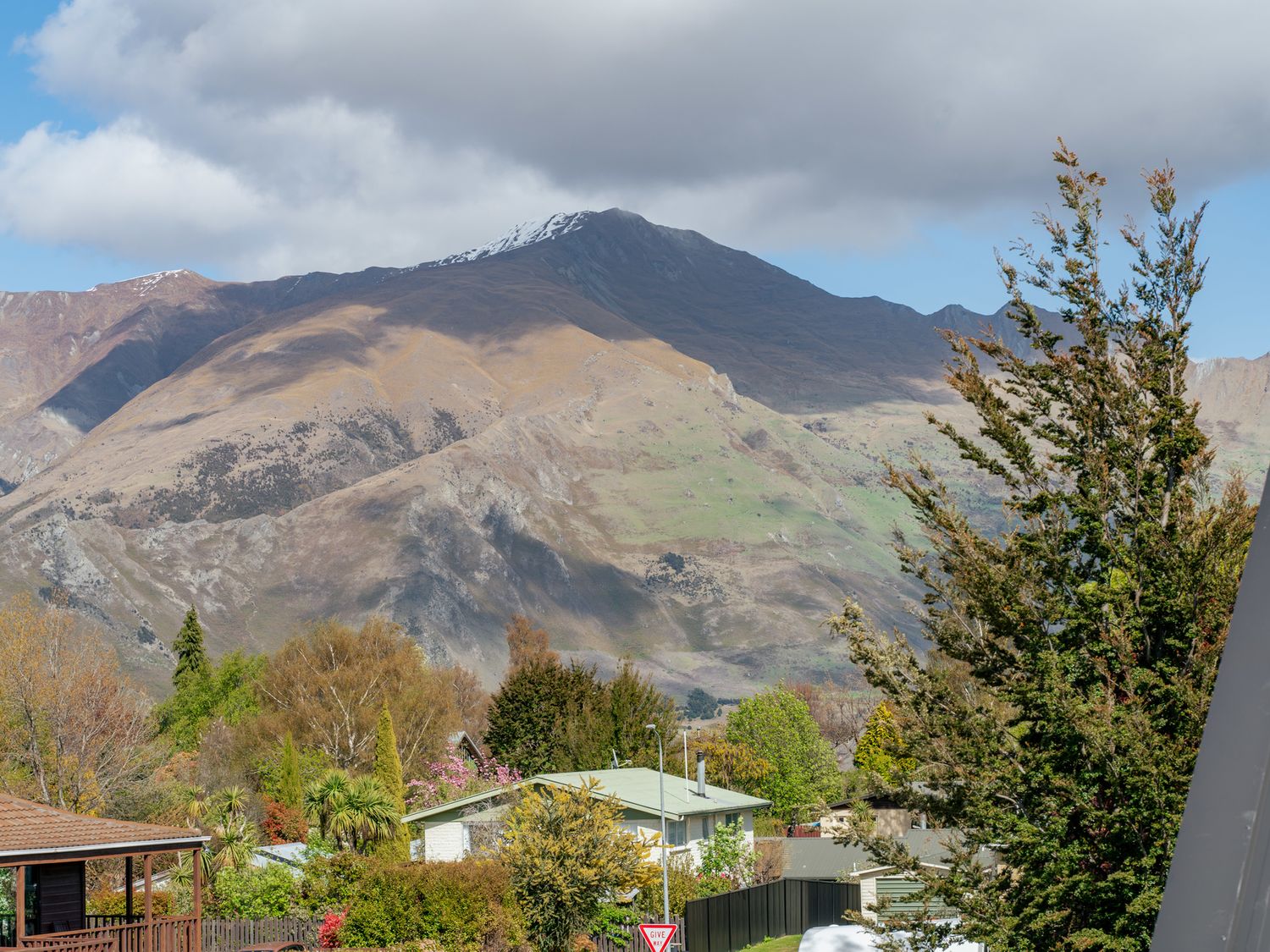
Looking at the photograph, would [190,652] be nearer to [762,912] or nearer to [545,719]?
[545,719]

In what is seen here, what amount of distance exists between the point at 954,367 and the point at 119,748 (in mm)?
53403

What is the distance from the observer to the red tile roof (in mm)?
27750

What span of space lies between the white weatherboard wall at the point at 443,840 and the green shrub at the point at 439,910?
42.7 feet

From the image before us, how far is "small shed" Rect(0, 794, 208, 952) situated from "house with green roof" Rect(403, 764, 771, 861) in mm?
22464

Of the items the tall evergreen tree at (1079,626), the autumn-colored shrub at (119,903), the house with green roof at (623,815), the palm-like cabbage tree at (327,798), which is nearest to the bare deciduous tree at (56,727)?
the palm-like cabbage tree at (327,798)

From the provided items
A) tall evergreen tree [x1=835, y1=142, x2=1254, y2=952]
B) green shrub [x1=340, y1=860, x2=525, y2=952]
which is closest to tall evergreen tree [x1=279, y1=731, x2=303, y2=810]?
green shrub [x1=340, y1=860, x2=525, y2=952]

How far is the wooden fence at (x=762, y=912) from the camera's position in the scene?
47.5 m

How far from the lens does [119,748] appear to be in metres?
63.2

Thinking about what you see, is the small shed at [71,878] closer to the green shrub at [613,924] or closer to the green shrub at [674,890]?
the green shrub at [613,924]

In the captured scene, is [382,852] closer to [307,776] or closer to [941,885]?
[307,776]

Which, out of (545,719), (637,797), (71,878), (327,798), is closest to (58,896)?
(71,878)

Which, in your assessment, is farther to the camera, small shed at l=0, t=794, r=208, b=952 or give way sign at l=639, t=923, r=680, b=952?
give way sign at l=639, t=923, r=680, b=952

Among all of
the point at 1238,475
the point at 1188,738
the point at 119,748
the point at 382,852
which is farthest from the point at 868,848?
the point at 119,748

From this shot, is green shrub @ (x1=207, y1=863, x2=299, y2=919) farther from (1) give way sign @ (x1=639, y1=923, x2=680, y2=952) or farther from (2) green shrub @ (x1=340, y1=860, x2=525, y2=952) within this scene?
(1) give way sign @ (x1=639, y1=923, x2=680, y2=952)
